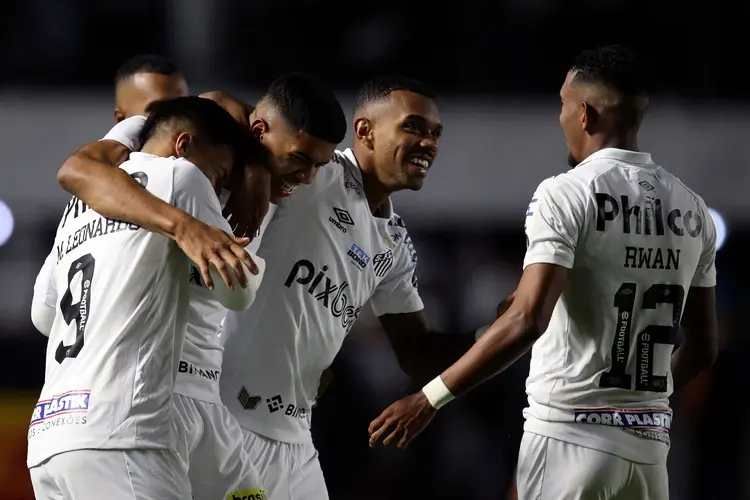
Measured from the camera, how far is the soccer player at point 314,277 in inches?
160

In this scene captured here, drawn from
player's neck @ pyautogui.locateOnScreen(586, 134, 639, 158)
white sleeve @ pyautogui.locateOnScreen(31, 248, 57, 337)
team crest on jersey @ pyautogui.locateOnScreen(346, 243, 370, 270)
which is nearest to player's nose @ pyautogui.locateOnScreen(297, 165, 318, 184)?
team crest on jersey @ pyautogui.locateOnScreen(346, 243, 370, 270)

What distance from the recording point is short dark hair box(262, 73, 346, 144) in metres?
3.90

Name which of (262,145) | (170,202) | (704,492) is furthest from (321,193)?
(704,492)

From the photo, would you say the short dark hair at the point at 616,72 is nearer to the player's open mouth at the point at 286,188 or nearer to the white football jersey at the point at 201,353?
the player's open mouth at the point at 286,188

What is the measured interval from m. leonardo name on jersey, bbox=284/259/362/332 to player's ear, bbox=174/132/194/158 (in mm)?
1034

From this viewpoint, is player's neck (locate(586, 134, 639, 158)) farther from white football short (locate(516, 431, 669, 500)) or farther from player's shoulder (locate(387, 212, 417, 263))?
white football short (locate(516, 431, 669, 500))

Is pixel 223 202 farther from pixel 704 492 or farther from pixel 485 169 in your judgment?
pixel 485 169

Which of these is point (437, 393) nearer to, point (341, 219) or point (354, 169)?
point (341, 219)

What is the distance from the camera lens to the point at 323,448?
747 cm

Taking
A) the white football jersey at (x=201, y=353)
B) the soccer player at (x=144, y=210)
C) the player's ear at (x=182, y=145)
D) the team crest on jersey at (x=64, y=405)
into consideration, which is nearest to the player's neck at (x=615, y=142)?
the soccer player at (x=144, y=210)

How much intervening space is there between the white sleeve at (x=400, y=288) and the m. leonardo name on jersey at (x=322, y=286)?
388 millimetres

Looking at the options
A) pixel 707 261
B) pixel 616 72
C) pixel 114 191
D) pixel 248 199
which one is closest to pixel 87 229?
pixel 114 191

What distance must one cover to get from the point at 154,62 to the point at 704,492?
4387 mm

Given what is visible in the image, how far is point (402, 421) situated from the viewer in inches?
147
